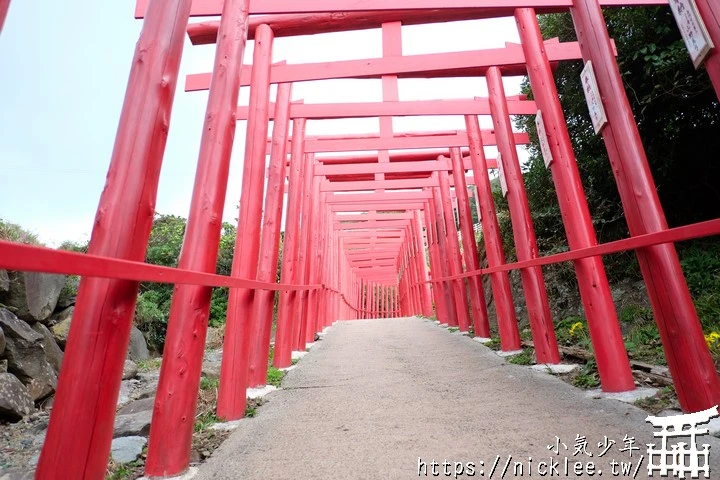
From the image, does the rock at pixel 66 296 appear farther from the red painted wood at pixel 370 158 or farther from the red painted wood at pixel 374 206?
the red painted wood at pixel 374 206

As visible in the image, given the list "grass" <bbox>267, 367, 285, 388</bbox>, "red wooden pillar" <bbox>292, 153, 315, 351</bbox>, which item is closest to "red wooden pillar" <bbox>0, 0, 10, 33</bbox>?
"grass" <bbox>267, 367, 285, 388</bbox>

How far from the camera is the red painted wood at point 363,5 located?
3.67m

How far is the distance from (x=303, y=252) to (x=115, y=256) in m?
5.05

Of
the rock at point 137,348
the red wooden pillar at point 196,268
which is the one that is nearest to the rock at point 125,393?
the rock at point 137,348

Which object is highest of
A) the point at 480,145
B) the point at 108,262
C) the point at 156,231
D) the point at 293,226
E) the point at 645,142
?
the point at 156,231

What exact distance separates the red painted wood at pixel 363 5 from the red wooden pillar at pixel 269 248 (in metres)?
1.43

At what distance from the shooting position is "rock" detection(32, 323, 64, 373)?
613 cm

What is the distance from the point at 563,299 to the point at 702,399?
15.5 feet

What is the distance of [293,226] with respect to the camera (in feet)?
18.6

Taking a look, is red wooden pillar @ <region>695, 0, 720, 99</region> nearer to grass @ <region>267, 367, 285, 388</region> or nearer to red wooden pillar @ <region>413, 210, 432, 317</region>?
grass @ <region>267, 367, 285, 388</region>

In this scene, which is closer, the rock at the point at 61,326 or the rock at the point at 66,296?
the rock at the point at 61,326

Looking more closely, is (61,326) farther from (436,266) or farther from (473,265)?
(436,266)

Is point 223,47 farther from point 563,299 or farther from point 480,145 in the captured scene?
point 563,299

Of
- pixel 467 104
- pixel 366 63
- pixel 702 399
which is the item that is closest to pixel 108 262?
pixel 702 399
